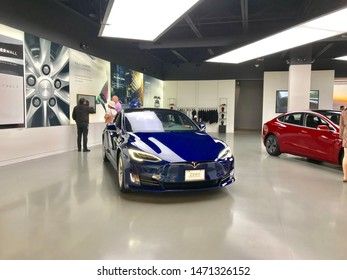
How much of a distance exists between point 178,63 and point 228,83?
2.88 metres

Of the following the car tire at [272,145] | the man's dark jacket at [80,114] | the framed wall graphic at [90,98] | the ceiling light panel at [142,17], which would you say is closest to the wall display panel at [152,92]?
the framed wall graphic at [90,98]

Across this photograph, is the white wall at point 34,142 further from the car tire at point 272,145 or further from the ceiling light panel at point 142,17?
the car tire at point 272,145

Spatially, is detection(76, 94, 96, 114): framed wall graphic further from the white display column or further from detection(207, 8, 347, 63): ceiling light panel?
the white display column

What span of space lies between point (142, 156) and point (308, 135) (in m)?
3.93

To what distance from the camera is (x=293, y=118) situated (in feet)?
21.0

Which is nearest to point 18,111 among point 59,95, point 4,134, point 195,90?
point 4,134

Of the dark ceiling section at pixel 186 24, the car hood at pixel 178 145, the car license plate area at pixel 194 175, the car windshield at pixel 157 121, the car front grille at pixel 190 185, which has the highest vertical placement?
the dark ceiling section at pixel 186 24

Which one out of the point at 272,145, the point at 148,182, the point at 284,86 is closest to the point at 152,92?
the point at 284,86

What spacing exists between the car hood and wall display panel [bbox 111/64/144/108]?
6.38m

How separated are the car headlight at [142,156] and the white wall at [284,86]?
11.2 meters

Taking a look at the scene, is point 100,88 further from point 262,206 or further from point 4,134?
point 262,206

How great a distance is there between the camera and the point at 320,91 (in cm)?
1299

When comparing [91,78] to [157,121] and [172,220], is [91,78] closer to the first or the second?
[157,121]

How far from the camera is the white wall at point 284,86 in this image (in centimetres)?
1290
